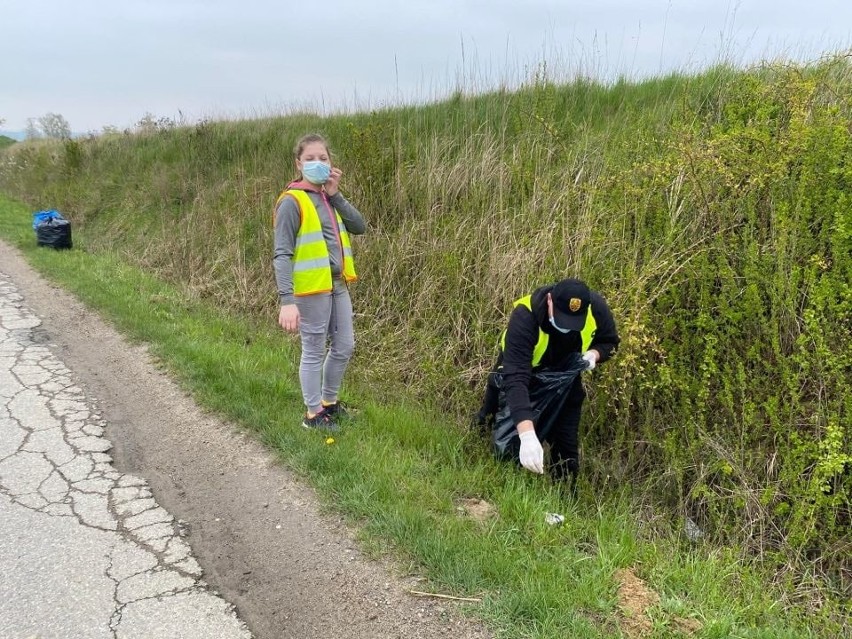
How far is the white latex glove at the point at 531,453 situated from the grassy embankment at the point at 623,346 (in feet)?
0.71

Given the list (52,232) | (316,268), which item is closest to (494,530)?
(316,268)

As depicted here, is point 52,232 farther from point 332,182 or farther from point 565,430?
point 565,430

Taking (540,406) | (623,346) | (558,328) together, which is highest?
(558,328)

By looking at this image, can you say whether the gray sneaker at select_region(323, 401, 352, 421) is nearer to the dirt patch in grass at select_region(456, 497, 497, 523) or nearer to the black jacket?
the dirt patch in grass at select_region(456, 497, 497, 523)

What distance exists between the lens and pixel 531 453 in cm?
296

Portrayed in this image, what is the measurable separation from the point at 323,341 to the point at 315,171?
3.46ft

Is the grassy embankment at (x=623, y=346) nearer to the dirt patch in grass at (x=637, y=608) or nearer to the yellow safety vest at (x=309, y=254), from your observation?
the dirt patch in grass at (x=637, y=608)

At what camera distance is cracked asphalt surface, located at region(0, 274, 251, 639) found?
7.52ft

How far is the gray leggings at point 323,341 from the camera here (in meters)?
3.56

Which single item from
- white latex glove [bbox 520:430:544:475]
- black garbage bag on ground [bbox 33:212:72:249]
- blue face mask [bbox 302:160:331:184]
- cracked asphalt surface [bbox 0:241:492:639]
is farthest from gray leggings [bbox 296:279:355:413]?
black garbage bag on ground [bbox 33:212:72:249]

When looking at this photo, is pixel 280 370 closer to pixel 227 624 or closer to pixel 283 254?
pixel 283 254

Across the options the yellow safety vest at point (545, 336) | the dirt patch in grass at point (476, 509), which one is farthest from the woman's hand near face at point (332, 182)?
the dirt patch in grass at point (476, 509)

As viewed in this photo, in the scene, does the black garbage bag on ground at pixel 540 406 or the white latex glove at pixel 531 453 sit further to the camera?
the black garbage bag on ground at pixel 540 406

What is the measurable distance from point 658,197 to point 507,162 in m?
2.06
